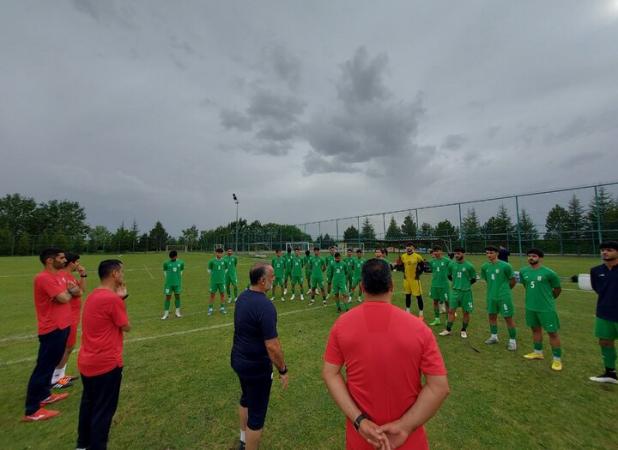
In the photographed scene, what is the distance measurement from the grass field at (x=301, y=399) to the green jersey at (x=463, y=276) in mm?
1269

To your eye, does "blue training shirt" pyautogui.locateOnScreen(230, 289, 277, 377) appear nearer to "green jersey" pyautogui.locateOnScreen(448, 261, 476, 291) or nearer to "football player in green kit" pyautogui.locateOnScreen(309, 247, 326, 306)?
"green jersey" pyautogui.locateOnScreen(448, 261, 476, 291)

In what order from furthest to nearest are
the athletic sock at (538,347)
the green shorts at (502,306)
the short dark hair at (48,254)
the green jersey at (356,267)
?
the green jersey at (356,267)
the green shorts at (502,306)
the athletic sock at (538,347)
the short dark hair at (48,254)

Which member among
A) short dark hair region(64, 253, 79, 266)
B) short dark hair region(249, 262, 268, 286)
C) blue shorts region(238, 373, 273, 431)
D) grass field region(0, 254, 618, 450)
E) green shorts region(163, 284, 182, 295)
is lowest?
grass field region(0, 254, 618, 450)

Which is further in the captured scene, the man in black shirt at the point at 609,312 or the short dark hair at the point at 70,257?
the short dark hair at the point at 70,257

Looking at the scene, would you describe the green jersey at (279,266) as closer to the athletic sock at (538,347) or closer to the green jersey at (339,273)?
the green jersey at (339,273)

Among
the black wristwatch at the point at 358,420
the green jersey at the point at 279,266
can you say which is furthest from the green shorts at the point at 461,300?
the green jersey at the point at 279,266

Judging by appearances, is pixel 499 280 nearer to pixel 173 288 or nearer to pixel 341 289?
pixel 341 289

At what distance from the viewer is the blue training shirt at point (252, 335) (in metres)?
2.86

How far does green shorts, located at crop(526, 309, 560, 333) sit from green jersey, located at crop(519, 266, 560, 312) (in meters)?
0.08

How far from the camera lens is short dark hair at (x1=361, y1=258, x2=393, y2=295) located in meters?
1.83

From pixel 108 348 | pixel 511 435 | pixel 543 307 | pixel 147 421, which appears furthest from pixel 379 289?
pixel 543 307

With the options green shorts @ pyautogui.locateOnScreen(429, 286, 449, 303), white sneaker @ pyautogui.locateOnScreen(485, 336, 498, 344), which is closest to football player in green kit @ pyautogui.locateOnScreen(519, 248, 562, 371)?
white sneaker @ pyautogui.locateOnScreen(485, 336, 498, 344)

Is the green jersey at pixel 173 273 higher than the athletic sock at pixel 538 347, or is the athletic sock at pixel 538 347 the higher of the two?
the green jersey at pixel 173 273

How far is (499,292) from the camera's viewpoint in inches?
251
